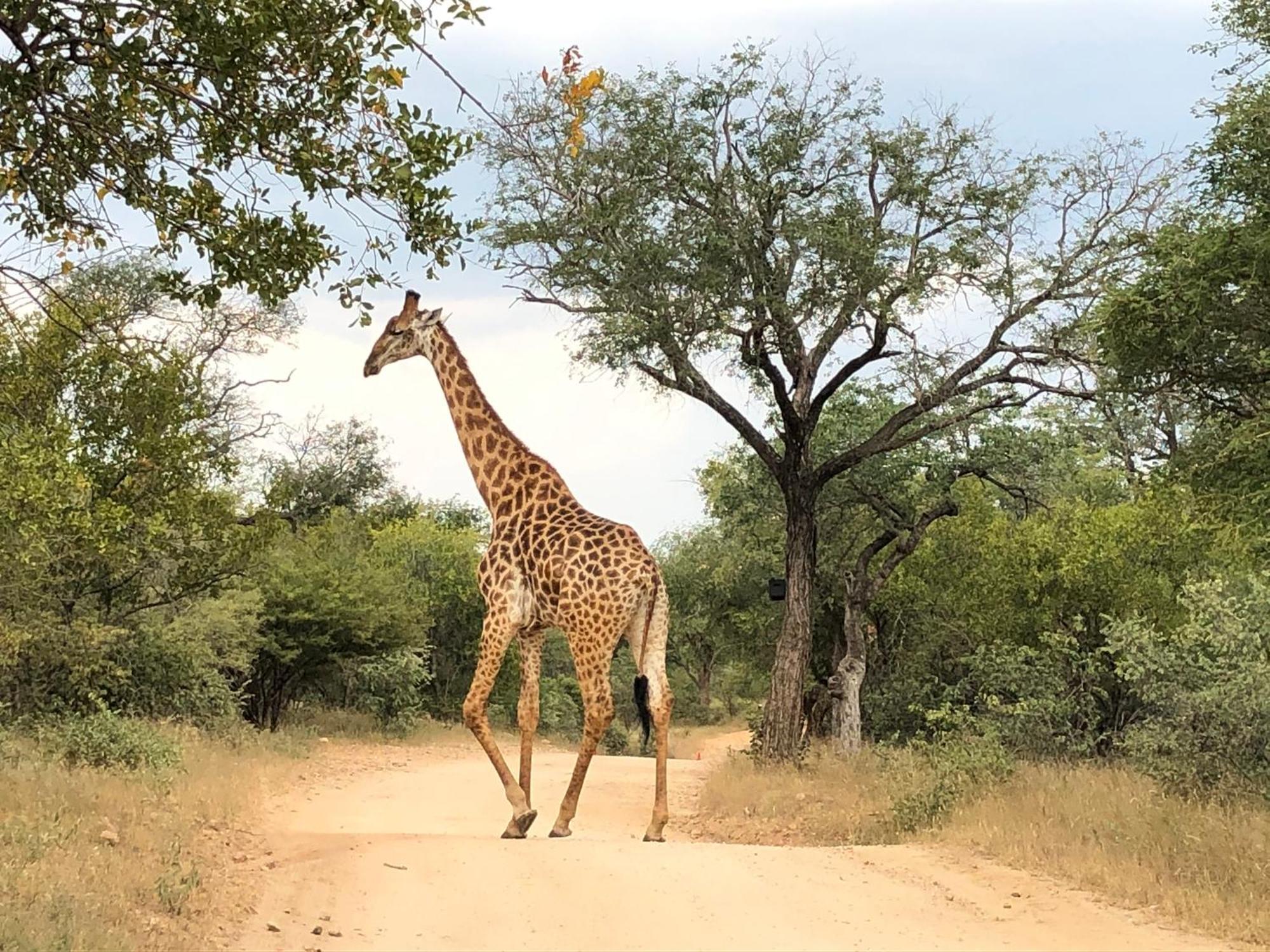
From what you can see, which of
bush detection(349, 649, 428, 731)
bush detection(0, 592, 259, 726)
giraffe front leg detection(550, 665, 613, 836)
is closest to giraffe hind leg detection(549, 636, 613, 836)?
giraffe front leg detection(550, 665, 613, 836)

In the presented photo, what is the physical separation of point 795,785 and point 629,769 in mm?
7486

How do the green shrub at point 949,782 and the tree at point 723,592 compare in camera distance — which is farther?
the tree at point 723,592

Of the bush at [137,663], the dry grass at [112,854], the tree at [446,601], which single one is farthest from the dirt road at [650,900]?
the tree at [446,601]

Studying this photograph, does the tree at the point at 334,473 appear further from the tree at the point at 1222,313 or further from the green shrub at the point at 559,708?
the tree at the point at 1222,313

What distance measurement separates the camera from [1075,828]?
10.1 metres

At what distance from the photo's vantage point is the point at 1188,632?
502 inches

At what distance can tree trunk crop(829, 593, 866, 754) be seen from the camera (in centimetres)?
2014

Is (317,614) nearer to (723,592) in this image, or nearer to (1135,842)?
(723,592)

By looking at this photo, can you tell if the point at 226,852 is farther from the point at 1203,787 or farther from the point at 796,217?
the point at 796,217

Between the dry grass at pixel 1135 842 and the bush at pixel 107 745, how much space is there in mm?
8398

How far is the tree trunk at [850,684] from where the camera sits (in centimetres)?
2014

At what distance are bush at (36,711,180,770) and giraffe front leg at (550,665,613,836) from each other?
4.71 m

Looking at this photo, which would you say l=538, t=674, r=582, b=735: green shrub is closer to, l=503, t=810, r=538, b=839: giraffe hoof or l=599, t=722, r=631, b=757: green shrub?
l=599, t=722, r=631, b=757: green shrub

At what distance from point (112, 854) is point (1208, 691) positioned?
923cm
